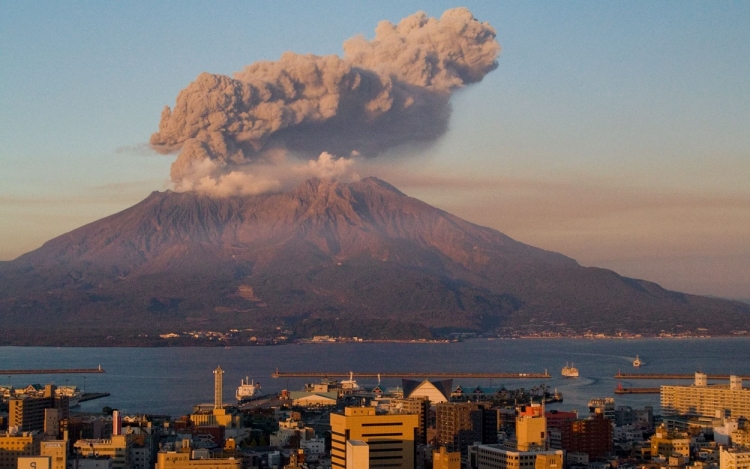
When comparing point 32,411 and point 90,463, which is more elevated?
point 32,411

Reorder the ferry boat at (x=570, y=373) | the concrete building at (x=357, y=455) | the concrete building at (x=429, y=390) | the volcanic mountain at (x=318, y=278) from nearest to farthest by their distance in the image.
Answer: the concrete building at (x=357, y=455)
the concrete building at (x=429, y=390)
the ferry boat at (x=570, y=373)
the volcanic mountain at (x=318, y=278)

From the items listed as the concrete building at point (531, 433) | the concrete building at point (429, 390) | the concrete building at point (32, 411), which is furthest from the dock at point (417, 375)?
the concrete building at point (531, 433)

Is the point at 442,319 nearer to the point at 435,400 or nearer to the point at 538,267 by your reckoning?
the point at 538,267

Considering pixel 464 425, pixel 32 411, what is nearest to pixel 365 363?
pixel 32 411

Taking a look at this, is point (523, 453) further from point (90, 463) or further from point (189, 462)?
point (90, 463)

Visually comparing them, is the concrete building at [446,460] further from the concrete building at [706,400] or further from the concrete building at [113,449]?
the concrete building at [706,400]

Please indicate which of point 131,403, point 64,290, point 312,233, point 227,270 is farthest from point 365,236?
point 131,403

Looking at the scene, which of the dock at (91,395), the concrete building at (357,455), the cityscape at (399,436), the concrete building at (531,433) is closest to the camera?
the concrete building at (357,455)
